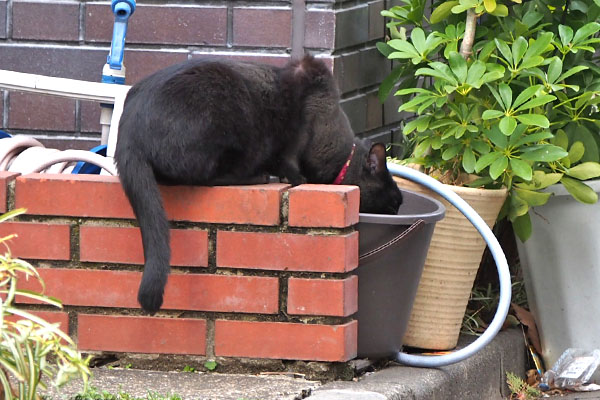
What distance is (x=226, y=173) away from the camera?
2770 millimetres

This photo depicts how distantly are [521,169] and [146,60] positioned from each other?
1.53m

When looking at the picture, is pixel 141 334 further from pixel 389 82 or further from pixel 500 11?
pixel 500 11

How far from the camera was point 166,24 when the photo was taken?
3.74 meters

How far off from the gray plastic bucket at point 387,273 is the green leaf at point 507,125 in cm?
34

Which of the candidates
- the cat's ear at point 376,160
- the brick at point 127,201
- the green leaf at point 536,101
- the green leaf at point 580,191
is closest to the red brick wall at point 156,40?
the cat's ear at point 376,160

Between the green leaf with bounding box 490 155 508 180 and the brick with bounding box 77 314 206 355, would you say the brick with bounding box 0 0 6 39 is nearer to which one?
the brick with bounding box 77 314 206 355

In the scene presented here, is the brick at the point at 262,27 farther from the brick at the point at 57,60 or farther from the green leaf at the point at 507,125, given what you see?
the green leaf at the point at 507,125

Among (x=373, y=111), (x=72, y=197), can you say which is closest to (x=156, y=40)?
(x=373, y=111)

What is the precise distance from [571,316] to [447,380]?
104 centimetres

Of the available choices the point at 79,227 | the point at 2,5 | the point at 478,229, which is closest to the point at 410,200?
the point at 478,229

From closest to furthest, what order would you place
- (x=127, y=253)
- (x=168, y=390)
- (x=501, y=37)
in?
(x=168, y=390) < (x=127, y=253) < (x=501, y=37)

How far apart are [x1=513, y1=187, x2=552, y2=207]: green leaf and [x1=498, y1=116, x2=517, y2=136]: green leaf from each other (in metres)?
0.35

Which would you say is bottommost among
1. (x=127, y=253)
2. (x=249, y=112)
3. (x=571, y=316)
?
(x=571, y=316)

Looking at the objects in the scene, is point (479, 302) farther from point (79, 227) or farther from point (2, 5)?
point (2, 5)
